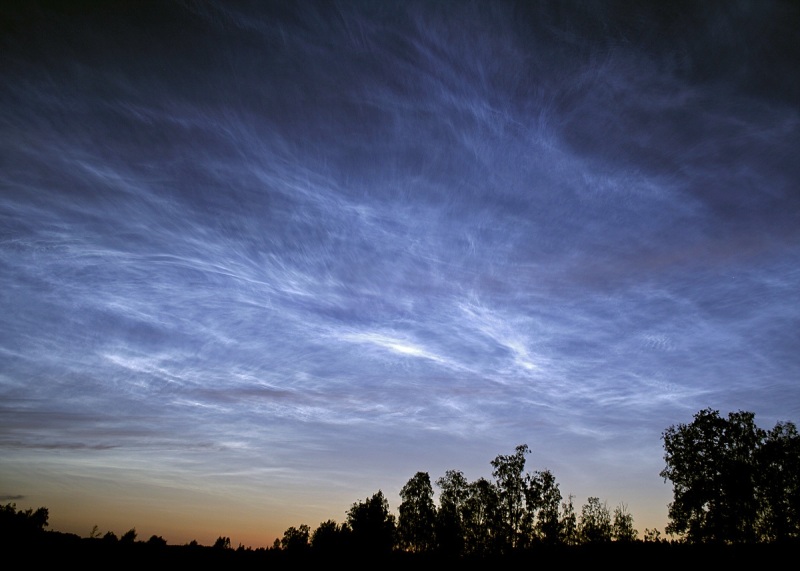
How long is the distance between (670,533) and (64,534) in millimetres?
56864

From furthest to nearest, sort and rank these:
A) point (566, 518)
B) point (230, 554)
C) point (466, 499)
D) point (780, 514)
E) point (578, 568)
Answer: point (466, 499) → point (566, 518) → point (780, 514) → point (230, 554) → point (578, 568)

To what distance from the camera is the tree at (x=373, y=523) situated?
6323 cm

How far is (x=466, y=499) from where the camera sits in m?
65.7

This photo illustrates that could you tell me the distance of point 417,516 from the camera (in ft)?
226

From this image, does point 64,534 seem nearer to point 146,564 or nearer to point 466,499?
point 146,564

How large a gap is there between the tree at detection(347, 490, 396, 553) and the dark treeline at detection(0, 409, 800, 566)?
0.18 m

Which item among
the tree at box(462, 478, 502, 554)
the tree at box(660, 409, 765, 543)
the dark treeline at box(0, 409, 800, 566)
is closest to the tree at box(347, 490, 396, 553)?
the dark treeline at box(0, 409, 800, 566)

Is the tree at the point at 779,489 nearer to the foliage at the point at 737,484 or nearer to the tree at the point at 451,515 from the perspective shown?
the foliage at the point at 737,484

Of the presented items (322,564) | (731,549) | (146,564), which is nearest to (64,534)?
(146,564)

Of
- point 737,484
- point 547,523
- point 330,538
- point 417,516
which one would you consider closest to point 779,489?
point 737,484

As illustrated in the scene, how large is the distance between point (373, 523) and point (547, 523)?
1117 inches

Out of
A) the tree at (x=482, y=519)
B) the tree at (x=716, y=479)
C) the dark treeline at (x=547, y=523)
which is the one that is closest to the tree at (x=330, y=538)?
the dark treeline at (x=547, y=523)

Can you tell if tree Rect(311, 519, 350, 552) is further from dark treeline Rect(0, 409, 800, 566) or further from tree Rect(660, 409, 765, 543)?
tree Rect(660, 409, 765, 543)

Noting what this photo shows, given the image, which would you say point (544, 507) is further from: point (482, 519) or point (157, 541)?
point (157, 541)
